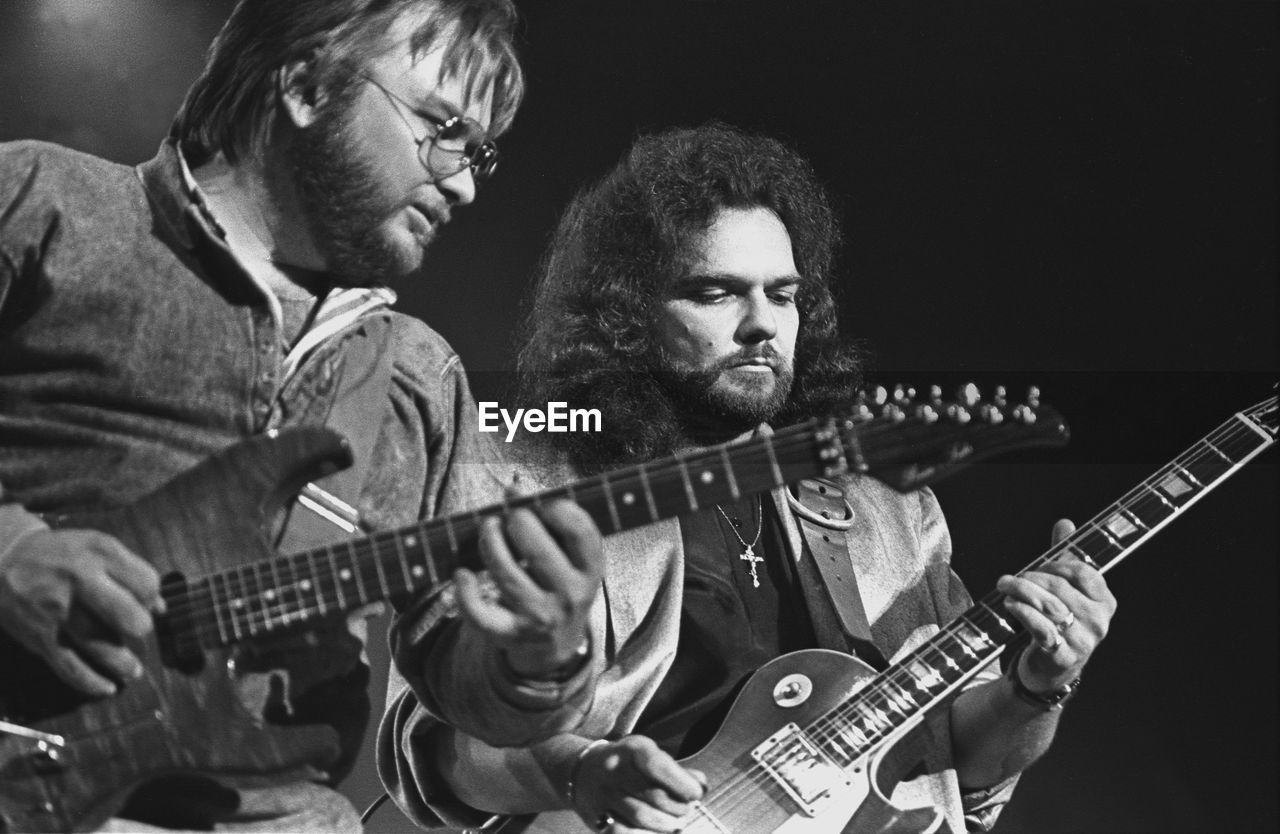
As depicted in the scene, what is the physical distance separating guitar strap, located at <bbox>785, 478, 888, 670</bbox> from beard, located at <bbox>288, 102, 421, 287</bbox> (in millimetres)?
908

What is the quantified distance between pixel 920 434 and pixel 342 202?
75cm

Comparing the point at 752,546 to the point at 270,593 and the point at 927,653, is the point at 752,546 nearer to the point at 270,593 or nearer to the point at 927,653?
the point at 927,653

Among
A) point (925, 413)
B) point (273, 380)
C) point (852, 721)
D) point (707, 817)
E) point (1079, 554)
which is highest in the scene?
point (273, 380)

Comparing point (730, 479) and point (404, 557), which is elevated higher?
point (404, 557)

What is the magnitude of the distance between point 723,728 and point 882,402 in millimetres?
651

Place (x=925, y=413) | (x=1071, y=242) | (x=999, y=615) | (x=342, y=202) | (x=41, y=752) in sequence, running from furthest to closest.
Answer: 1. (x=1071, y=242)
2. (x=999, y=615)
3. (x=342, y=202)
4. (x=925, y=413)
5. (x=41, y=752)

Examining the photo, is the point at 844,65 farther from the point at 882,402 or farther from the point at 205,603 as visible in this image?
the point at 205,603

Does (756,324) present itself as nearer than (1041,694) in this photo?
No

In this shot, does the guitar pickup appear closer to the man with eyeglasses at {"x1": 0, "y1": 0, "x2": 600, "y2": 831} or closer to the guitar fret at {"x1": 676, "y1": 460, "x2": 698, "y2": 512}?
the man with eyeglasses at {"x1": 0, "y1": 0, "x2": 600, "y2": 831}

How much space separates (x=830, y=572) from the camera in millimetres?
2129

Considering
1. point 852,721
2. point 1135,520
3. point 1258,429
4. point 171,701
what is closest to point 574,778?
point 852,721

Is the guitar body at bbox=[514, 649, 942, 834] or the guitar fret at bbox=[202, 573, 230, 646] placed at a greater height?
the guitar fret at bbox=[202, 573, 230, 646]

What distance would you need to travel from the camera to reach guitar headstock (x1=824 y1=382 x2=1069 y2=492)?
1.41 metres

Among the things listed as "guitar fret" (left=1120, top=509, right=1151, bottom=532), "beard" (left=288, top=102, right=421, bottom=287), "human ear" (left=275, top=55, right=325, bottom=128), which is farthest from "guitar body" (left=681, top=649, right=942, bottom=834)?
"human ear" (left=275, top=55, right=325, bottom=128)
